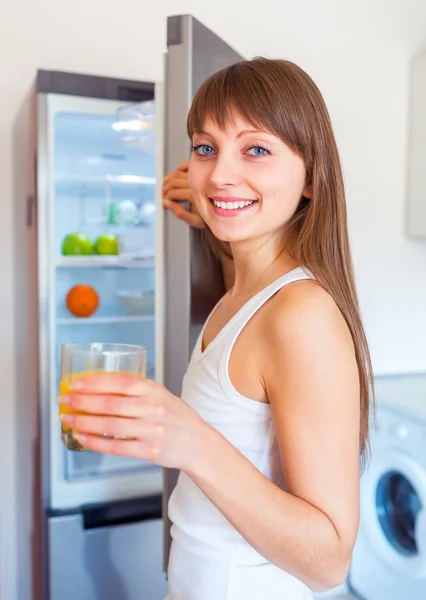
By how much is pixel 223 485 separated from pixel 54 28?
5.56 feet

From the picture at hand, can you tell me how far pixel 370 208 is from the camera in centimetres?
223

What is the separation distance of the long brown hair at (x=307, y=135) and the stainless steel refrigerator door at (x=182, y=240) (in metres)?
0.12

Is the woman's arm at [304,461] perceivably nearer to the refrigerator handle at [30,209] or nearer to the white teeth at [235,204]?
the white teeth at [235,204]

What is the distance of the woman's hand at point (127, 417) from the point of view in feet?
1.86

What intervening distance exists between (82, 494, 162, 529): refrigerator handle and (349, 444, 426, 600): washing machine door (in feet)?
2.25

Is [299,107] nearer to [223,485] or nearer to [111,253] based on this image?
[223,485]

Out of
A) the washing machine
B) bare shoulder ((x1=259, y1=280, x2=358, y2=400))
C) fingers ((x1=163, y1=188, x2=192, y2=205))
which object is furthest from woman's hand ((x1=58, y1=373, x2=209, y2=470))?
the washing machine

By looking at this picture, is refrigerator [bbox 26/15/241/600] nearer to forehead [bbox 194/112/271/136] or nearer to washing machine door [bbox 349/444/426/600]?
forehead [bbox 194/112/271/136]

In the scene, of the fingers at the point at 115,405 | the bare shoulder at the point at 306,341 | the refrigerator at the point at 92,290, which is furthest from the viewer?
the refrigerator at the point at 92,290

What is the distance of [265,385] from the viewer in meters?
0.78

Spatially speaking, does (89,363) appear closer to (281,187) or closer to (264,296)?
(264,296)

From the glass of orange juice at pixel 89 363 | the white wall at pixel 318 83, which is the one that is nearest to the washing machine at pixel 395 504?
the white wall at pixel 318 83

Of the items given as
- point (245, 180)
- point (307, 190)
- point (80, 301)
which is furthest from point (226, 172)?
point (80, 301)

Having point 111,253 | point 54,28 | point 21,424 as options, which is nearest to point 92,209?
point 111,253
